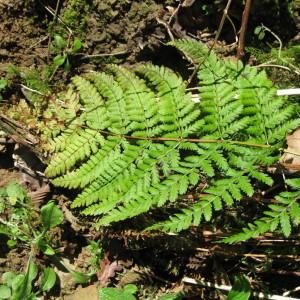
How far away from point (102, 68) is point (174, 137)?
1061mm

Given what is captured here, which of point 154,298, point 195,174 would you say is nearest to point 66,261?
point 154,298

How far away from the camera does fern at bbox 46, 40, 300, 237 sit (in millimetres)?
2766

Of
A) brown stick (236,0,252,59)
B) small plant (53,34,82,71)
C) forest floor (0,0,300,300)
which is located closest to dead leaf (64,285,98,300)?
forest floor (0,0,300,300)

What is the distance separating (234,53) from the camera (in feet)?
11.9

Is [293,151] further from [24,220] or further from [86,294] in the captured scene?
[24,220]

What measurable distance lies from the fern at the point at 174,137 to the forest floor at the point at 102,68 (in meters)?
0.62

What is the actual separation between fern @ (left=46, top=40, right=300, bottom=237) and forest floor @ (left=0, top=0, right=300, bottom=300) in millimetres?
622

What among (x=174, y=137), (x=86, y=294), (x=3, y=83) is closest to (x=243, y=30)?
(x=174, y=137)

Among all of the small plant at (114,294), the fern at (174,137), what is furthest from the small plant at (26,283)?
the fern at (174,137)

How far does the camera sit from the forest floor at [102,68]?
11.5 feet

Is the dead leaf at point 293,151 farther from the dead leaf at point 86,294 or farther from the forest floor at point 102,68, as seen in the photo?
the dead leaf at point 86,294

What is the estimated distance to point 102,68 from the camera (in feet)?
12.0

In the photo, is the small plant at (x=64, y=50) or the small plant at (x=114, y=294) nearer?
the small plant at (x=114, y=294)

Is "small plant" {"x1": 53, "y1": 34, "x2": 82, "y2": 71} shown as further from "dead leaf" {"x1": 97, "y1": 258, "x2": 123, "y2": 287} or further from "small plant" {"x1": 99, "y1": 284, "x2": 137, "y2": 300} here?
"small plant" {"x1": 99, "y1": 284, "x2": 137, "y2": 300}
